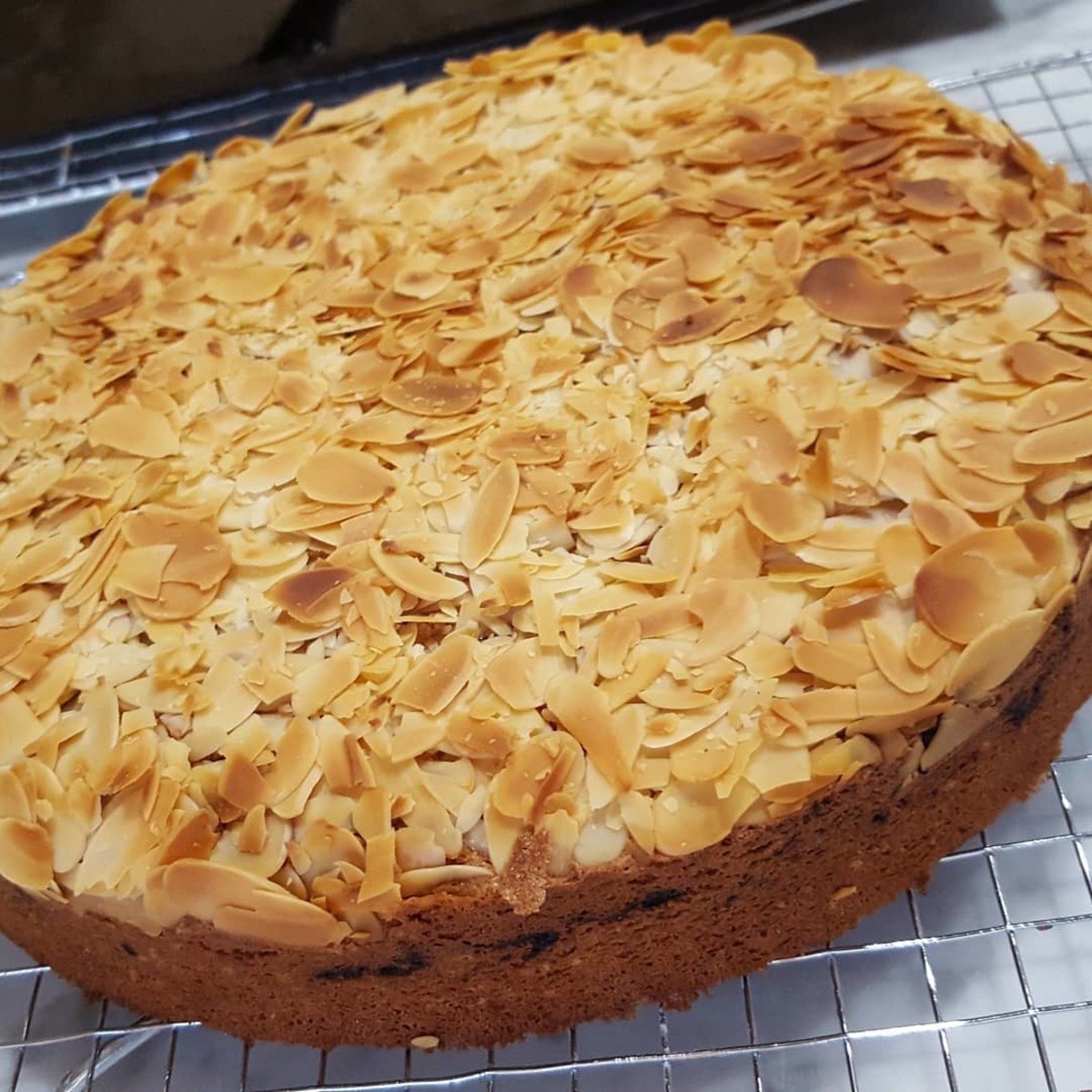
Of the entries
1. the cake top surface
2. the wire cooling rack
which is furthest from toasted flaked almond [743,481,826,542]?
the wire cooling rack

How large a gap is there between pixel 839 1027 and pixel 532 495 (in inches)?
18.6

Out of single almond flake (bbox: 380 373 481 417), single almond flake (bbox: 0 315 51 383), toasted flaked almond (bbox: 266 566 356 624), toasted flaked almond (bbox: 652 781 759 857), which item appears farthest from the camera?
single almond flake (bbox: 0 315 51 383)

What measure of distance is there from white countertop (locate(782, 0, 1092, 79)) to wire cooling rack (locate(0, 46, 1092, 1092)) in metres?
1.17

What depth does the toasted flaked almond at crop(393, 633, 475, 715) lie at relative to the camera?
30.2 inches

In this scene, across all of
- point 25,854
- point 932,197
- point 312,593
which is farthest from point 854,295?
point 25,854

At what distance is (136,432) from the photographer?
968 millimetres

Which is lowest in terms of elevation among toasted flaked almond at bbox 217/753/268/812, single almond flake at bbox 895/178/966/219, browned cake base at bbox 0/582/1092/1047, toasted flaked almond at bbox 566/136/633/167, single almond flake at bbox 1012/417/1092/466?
browned cake base at bbox 0/582/1092/1047

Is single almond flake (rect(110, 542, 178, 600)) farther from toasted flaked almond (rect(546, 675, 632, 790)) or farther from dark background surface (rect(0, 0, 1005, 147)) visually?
dark background surface (rect(0, 0, 1005, 147))

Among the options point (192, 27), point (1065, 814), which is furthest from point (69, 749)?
point (192, 27)

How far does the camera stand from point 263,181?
1209 mm

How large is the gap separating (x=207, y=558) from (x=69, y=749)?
17 cm

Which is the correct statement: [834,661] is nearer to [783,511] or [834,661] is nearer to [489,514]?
[783,511]

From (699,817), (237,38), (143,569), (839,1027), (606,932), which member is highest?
(237,38)

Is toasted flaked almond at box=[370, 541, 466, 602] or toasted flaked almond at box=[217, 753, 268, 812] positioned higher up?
toasted flaked almond at box=[370, 541, 466, 602]
